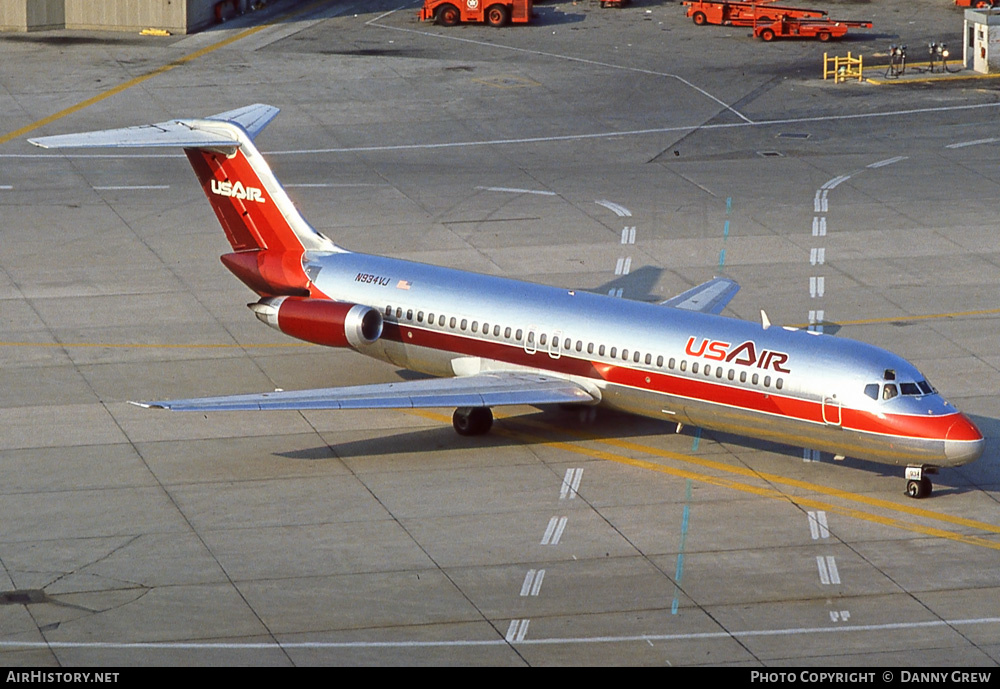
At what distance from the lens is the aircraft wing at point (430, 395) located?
31656 millimetres

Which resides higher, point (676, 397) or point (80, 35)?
point (80, 35)

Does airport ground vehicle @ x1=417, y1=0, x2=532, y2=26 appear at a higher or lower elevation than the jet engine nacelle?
higher

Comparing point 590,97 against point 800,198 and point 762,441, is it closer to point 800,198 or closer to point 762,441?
point 800,198

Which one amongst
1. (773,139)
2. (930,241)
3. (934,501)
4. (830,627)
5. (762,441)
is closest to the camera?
(830,627)

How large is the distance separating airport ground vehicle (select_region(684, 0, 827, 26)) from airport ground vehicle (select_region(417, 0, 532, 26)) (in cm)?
834

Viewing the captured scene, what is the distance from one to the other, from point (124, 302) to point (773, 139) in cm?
2655

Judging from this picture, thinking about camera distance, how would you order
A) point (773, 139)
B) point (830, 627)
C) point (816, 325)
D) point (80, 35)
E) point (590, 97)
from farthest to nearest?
point (80, 35) < point (590, 97) < point (773, 139) < point (816, 325) < point (830, 627)

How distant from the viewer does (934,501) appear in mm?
31047

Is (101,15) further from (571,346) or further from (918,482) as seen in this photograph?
(918,482)

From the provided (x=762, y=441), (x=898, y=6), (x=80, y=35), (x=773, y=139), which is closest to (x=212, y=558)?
(x=762, y=441)

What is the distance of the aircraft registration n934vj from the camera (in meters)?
30.8

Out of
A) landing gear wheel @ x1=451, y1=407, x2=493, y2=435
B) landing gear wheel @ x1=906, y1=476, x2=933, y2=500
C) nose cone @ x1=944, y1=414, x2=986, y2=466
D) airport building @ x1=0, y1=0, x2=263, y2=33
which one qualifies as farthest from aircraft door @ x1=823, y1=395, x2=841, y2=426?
airport building @ x1=0, y1=0, x2=263, y2=33

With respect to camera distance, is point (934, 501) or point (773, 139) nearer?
point (934, 501)

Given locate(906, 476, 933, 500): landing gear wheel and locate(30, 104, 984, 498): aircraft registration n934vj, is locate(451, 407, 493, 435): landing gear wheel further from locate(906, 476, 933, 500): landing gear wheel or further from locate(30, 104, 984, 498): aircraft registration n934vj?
locate(906, 476, 933, 500): landing gear wheel
